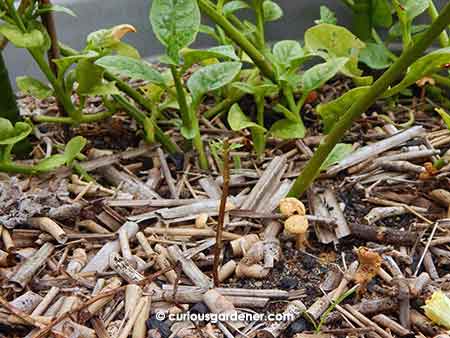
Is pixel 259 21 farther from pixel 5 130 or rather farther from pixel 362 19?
pixel 5 130

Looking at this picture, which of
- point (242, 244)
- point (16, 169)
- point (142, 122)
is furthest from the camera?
point (142, 122)

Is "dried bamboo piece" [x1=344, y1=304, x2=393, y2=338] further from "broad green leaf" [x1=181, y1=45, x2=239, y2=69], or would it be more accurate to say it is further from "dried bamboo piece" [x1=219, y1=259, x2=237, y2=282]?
"broad green leaf" [x1=181, y1=45, x2=239, y2=69]

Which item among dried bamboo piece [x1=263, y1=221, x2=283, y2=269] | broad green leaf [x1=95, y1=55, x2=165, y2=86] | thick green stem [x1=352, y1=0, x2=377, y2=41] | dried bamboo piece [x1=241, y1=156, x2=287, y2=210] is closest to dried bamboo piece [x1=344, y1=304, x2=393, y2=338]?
dried bamboo piece [x1=263, y1=221, x2=283, y2=269]

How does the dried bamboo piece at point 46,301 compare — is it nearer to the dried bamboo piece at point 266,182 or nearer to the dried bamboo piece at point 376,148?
the dried bamboo piece at point 266,182

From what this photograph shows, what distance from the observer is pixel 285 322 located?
2.45ft

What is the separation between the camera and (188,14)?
3.13 ft

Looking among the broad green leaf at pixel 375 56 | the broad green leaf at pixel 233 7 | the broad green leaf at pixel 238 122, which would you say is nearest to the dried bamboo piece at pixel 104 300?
the broad green leaf at pixel 238 122

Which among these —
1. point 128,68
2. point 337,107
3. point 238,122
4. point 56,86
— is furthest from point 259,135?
point 56,86

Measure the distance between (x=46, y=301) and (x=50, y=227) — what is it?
0.14m

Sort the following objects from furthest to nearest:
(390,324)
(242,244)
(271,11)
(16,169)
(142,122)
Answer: (271,11)
(142,122)
(16,169)
(242,244)
(390,324)

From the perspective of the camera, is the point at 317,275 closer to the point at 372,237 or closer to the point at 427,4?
the point at 372,237

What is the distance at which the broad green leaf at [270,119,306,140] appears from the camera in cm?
103

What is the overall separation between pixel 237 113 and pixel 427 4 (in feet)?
1.23

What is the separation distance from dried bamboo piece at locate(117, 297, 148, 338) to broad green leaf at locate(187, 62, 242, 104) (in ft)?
1.19
